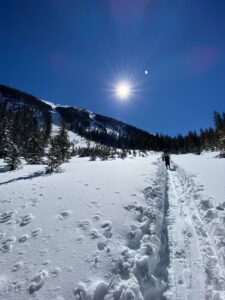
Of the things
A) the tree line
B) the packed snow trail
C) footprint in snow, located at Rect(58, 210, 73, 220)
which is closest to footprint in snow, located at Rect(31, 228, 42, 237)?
footprint in snow, located at Rect(58, 210, 73, 220)

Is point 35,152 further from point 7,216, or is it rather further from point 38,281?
point 38,281

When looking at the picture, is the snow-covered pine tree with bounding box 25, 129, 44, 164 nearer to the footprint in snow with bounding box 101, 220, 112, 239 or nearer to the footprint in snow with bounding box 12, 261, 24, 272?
the footprint in snow with bounding box 101, 220, 112, 239

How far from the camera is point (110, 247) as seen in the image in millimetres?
5812

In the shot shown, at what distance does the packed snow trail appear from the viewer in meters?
4.27

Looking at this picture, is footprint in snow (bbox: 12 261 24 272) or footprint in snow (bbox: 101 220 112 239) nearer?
footprint in snow (bbox: 12 261 24 272)

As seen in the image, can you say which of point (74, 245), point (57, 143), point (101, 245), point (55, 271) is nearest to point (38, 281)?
point (55, 271)

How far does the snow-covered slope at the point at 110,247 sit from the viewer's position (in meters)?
4.39

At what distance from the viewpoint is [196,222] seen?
755 centimetres

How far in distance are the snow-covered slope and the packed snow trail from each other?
20 millimetres

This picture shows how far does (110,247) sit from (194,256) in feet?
7.44

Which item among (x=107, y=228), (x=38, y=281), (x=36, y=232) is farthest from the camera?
(x=107, y=228)

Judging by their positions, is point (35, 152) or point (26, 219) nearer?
point (26, 219)

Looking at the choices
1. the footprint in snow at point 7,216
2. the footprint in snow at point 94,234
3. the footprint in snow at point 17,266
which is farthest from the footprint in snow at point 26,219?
the footprint in snow at point 94,234

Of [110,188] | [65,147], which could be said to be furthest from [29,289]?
[65,147]
